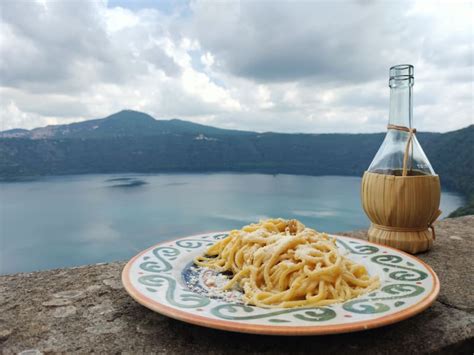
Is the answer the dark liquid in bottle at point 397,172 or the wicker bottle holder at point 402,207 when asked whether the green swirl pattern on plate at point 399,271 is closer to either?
the wicker bottle holder at point 402,207

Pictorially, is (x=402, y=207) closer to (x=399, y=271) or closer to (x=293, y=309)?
(x=399, y=271)

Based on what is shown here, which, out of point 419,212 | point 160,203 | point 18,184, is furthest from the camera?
point 18,184

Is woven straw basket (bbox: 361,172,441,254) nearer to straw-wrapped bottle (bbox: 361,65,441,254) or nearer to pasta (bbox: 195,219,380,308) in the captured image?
straw-wrapped bottle (bbox: 361,65,441,254)

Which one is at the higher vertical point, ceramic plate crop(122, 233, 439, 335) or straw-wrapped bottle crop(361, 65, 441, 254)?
straw-wrapped bottle crop(361, 65, 441, 254)

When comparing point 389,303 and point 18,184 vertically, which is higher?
point 389,303

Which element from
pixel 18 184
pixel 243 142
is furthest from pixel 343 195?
pixel 18 184

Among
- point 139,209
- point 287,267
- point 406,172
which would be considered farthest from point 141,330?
point 139,209

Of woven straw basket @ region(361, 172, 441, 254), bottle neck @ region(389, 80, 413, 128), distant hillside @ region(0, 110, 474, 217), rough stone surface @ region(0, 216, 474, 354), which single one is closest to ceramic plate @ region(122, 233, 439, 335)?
rough stone surface @ region(0, 216, 474, 354)

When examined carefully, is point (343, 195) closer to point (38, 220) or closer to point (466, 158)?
point (466, 158)
